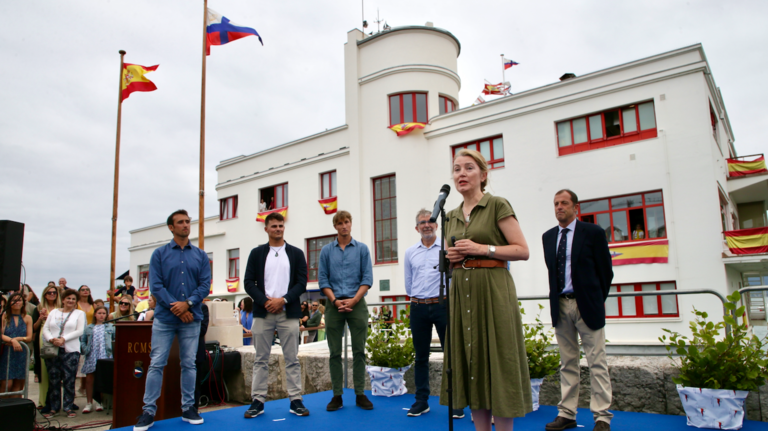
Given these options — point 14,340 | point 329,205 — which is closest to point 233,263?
point 329,205

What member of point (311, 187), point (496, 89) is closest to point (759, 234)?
point (496, 89)

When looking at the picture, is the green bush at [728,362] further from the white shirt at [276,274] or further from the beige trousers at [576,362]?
the white shirt at [276,274]

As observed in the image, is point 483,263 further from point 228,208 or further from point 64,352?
point 228,208

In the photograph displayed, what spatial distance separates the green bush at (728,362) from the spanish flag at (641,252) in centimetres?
1244

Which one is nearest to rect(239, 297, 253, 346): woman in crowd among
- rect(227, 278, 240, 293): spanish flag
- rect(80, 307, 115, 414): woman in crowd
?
rect(80, 307, 115, 414): woman in crowd

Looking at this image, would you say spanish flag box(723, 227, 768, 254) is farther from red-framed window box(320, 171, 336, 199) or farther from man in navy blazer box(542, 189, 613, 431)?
red-framed window box(320, 171, 336, 199)

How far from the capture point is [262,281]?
520cm

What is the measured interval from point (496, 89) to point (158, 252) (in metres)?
21.8

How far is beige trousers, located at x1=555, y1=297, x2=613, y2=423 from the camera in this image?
3934 mm

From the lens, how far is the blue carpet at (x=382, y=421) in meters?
4.09

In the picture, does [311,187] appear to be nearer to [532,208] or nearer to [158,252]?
[532,208]

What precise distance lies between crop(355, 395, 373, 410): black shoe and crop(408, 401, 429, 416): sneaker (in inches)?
19.5

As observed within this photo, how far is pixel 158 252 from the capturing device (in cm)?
496

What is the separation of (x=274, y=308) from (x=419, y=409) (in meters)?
1.72
